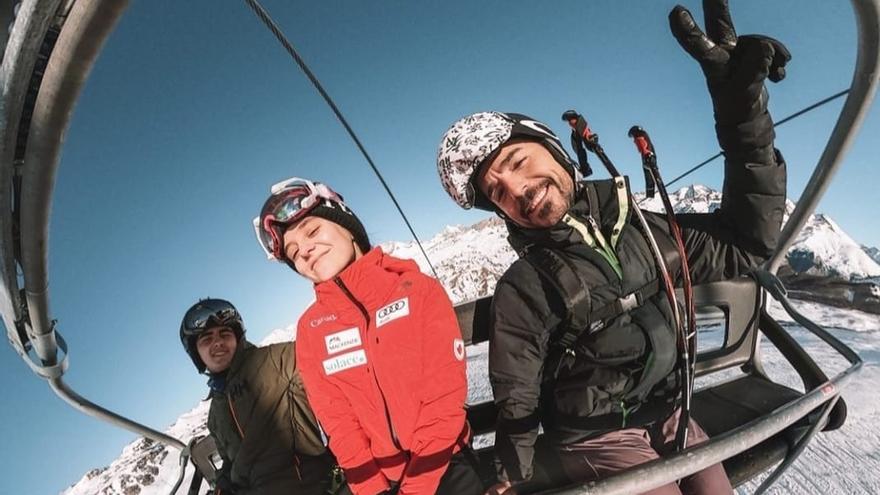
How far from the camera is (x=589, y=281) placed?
65.1 inches

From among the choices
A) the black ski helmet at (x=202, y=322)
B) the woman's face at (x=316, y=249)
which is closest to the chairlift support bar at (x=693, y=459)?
the woman's face at (x=316, y=249)

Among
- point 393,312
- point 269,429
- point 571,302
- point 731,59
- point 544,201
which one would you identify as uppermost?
point 731,59

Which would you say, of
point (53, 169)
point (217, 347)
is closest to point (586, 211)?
point (53, 169)

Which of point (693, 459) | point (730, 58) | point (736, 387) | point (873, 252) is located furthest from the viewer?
point (873, 252)

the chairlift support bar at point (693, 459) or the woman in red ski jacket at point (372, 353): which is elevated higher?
the woman in red ski jacket at point (372, 353)

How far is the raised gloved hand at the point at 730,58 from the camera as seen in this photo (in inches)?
53.0

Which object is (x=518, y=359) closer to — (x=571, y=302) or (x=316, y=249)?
(x=571, y=302)

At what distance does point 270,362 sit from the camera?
254 cm

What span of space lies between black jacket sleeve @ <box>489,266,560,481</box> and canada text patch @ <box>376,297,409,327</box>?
334mm

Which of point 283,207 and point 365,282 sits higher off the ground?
point 283,207

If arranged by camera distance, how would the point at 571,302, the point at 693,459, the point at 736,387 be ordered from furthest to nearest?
1. the point at 736,387
2. the point at 571,302
3. the point at 693,459

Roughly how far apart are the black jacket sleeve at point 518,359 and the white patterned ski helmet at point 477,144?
16.0 inches

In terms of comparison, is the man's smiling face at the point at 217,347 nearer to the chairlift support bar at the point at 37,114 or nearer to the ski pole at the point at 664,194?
the chairlift support bar at the point at 37,114

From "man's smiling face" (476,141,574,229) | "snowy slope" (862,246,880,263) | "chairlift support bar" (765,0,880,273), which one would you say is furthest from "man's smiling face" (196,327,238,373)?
"snowy slope" (862,246,880,263)
